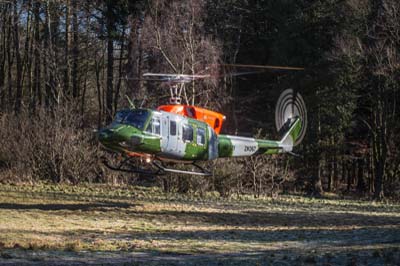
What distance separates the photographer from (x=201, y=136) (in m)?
18.8

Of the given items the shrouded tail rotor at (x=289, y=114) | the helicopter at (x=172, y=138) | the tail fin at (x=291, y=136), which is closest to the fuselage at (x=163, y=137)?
the helicopter at (x=172, y=138)

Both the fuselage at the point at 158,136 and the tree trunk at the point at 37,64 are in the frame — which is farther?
the tree trunk at the point at 37,64

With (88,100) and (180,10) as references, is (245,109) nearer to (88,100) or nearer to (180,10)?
(180,10)

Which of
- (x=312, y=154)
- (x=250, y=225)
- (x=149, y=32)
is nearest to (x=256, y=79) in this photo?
(x=312, y=154)

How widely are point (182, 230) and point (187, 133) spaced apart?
382 centimetres

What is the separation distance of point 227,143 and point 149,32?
15.5m

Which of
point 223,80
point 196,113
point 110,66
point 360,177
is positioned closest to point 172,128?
point 196,113

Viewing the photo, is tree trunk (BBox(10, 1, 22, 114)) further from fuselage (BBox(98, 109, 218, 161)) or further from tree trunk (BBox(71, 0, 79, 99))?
fuselage (BBox(98, 109, 218, 161))

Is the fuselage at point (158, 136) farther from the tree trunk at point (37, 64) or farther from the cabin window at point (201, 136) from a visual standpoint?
the tree trunk at point (37, 64)

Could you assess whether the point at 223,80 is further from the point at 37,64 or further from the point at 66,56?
the point at 37,64

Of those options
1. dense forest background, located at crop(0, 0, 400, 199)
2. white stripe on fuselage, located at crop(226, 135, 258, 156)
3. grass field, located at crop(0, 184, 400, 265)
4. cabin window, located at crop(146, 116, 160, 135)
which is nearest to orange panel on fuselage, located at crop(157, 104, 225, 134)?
white stripe on fuselage, located at crop(226, 135, 258, 156)

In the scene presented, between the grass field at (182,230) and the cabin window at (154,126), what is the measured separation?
2608 mm

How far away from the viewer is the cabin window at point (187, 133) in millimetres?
18078

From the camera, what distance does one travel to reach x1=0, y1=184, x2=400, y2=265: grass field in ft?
34.3
